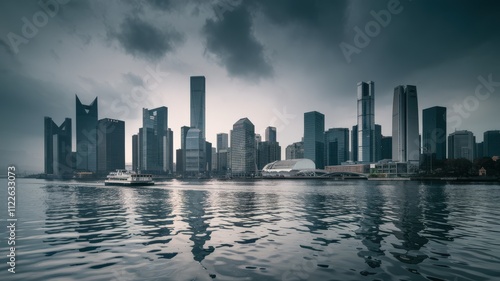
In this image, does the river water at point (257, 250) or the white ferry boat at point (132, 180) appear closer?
the river water at point (257, 250)

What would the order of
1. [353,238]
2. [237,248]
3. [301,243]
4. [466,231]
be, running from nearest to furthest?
1. [237,248]
2. [301,243]
3. [353,238]
4. [466,231]

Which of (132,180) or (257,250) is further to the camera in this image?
(132,180)

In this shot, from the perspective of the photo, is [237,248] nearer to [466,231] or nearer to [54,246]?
[54,246]

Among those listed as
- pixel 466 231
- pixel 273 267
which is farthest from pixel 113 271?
pixel 466 231

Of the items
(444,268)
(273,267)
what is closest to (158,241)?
(273,267)

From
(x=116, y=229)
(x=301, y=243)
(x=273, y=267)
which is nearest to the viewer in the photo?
(x=273, y=267)

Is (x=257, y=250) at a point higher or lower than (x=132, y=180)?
higher

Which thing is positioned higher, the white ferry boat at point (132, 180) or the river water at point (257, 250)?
the river water at point (257, 250)

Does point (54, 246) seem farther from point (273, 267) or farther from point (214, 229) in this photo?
point (273, 267)

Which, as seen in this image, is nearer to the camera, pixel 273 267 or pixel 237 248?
pixel 273 267
